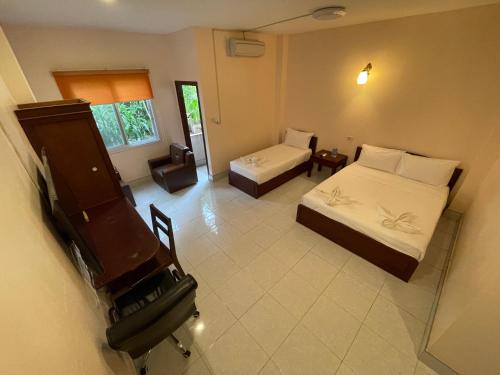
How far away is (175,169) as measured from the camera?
12.5 ft

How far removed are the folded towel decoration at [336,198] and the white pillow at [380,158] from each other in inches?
42.7

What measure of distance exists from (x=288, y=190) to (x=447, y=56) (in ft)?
9.15

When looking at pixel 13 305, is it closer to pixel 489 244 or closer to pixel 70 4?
pixel 489 244

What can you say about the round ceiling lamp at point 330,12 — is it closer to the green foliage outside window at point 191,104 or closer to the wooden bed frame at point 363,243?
the wooden bed frame at point 363,243

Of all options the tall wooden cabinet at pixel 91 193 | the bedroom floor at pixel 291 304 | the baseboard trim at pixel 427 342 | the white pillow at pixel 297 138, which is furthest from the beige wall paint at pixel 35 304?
the white pillow at pixel 297 138

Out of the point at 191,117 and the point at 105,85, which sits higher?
the point at 105,85

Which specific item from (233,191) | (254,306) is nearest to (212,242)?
(254,306)

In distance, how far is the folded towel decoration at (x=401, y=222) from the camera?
214cm

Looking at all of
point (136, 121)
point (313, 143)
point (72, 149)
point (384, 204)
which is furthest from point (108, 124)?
point (384, 204)

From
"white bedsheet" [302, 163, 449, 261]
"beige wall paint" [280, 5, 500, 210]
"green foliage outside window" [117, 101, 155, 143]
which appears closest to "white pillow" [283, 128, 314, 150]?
"beige wall paint" [280, 5, 500, 210]

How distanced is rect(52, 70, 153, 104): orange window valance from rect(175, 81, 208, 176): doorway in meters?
0.57

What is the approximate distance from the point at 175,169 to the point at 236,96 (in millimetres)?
1832

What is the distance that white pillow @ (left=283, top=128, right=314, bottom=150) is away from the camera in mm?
4336

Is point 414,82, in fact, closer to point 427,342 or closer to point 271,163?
point 271,163
